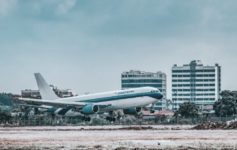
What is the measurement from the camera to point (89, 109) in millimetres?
144125

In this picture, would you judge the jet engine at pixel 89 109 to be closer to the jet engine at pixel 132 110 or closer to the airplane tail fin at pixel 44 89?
the jet engine at pixel 132 110

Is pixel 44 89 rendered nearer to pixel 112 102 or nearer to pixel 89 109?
pixel 112 102

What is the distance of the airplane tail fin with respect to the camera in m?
172

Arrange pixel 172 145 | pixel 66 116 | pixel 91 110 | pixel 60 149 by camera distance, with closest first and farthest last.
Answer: pixel 60 149, pixel 172 145, pixel 91 110, pixel 66 116

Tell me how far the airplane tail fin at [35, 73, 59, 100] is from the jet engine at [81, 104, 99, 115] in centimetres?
Result: 2752

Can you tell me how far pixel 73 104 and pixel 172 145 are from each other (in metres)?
96.6

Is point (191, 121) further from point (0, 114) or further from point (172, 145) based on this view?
point (172, 145)

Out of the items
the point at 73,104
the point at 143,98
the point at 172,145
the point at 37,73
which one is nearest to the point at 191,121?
the point at 143,98

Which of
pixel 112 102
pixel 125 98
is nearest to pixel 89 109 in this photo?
pixel 112 102

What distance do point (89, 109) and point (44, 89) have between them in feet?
104

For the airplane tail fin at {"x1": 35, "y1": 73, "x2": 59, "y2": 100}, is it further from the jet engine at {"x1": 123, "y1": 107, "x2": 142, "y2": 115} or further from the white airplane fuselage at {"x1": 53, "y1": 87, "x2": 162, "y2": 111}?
the jet engine at {"x1": 123, "y1": 107, "x2": 142, "y2": 115}

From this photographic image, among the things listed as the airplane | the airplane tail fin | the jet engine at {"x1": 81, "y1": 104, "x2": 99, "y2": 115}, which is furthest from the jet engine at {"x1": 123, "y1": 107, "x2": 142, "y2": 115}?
the airplane tail fin

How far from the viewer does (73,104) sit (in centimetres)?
14988

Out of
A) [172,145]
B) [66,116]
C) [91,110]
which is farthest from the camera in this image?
[66,116]
